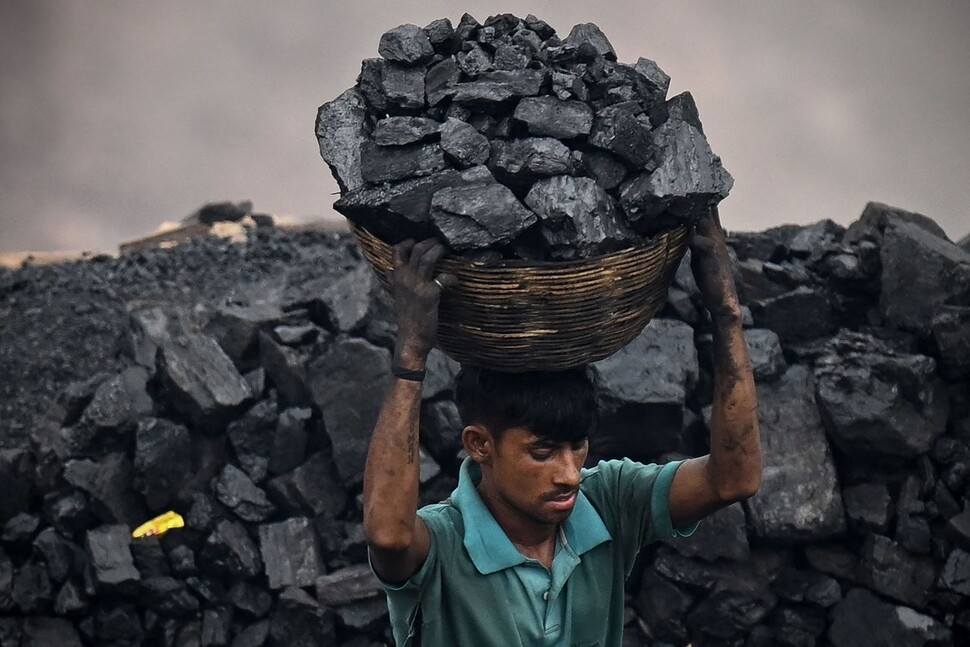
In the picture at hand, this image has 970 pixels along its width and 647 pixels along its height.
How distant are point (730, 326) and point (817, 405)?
11.5 feet

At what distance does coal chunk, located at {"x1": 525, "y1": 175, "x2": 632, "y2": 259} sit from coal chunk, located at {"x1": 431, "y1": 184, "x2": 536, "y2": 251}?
50 mm

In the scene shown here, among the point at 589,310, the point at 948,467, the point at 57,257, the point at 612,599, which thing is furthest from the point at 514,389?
the point at 57,257

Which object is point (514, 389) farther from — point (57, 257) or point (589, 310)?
point (57, 257)

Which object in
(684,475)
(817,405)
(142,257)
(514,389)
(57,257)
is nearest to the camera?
(514,389)

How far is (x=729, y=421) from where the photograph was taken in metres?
2.77

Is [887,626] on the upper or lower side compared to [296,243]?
lower

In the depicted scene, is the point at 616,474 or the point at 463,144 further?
the point at 616,474

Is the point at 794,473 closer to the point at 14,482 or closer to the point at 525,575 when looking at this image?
the point at 525,575

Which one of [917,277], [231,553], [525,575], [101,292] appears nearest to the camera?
[525,575]

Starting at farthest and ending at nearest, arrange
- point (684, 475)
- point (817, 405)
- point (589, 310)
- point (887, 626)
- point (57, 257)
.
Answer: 1. point (57, 257)
2. point (817, 405)
3. point (887, 626)
4. point (684, 475)
5. point (589, 310)

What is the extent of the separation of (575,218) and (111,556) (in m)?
4.40

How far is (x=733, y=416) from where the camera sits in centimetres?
277

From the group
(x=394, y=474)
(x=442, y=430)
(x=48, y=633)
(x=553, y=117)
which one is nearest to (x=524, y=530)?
(x=394, y=474)

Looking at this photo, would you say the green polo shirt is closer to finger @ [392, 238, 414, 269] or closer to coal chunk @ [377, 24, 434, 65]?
finger @ [392, 238, 414, 269]
